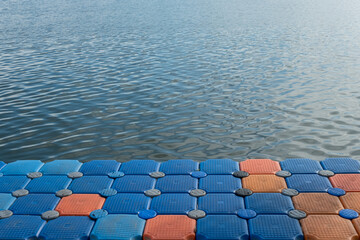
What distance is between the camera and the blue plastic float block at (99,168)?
5.96 meters

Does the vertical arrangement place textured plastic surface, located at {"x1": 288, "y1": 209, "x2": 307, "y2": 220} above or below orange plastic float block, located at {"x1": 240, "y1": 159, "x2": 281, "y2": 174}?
below

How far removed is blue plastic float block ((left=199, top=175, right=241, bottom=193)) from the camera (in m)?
5.35

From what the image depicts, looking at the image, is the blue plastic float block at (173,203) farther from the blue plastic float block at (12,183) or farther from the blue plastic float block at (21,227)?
the blue plastic float block at (12,183)

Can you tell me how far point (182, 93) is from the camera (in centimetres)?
1109

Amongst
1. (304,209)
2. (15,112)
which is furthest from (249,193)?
(15,112)

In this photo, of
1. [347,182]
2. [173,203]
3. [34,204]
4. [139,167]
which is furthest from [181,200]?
[347,182]

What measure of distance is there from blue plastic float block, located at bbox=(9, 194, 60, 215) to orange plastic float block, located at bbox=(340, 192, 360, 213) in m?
3.59

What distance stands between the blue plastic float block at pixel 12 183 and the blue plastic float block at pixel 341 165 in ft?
14.1

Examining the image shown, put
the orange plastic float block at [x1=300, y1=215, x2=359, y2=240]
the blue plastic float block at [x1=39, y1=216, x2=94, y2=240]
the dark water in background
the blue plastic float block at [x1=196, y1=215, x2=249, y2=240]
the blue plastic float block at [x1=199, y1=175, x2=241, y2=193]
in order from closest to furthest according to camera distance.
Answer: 1. the orange plastic float block at [x1=300, y1=215, x2=359, y2=240]
2. the blue plastic float block at [x1=196, y1=215, x2=249, y2=240]
3. the blue plastic float block at [x1=39, y1=216, x2=94, y2=240]
4. the blue plastic float block at [x1=199, y1=175, x2=241, y2=193]
5. the dark water in background

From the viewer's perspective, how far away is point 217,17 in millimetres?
26219

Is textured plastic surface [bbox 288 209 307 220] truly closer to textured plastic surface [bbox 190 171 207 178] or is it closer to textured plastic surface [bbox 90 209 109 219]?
textured plastic surface [bbox 190 171 207 178]

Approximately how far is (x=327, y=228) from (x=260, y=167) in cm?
161

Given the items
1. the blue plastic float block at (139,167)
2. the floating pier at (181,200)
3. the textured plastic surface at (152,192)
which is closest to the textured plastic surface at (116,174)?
the floating pier at (181,200)

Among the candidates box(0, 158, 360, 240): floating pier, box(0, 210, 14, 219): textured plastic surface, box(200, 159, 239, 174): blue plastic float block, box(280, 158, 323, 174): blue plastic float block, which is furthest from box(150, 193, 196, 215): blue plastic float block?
box(0, 210, 14, 219): textured plastic surface
